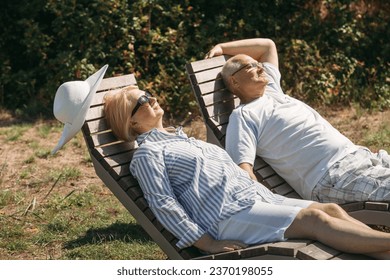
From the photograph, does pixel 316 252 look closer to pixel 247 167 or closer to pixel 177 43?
pixel 247 167

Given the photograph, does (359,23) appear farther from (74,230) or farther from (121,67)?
(74,230)

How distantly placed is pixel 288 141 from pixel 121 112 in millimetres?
1170

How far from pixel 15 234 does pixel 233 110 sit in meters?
1.78

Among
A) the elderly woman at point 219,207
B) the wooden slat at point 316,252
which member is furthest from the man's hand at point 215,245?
the wooden slat at point 316,252

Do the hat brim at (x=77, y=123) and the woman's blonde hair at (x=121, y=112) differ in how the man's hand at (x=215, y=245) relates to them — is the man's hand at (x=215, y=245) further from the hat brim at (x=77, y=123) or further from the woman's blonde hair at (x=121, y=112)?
the hat brim at (x=77, y=123)

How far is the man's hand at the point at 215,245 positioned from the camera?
4465 millimetres

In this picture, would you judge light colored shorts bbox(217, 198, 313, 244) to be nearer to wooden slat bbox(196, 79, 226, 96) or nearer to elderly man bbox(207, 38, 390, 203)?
elderly man bbox(207, 38, 390, 203)

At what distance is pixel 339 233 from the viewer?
14.2 feet

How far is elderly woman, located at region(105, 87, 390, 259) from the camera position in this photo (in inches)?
172

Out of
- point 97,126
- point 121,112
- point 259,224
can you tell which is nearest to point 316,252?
point 259,224

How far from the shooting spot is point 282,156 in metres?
5.56

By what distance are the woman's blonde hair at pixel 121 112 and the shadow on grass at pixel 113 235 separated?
0.98m
